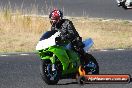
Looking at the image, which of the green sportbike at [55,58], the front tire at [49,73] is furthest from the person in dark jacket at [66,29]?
the front tire at [49,73]

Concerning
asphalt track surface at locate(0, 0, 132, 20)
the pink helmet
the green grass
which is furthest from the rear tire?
asphalt track surface at locate(0, 0, 132, 20)

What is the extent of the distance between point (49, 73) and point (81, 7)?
16217 millimetres

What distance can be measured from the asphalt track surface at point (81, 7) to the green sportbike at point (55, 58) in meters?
13.2

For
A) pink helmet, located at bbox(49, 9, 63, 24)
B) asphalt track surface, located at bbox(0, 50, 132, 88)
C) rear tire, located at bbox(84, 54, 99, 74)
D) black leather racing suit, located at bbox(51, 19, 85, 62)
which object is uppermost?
pink helmet, located at bbox(49, 9, 63, 24)

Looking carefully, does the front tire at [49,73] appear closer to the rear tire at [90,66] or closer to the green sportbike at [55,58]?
the green sportbike at [55,58]

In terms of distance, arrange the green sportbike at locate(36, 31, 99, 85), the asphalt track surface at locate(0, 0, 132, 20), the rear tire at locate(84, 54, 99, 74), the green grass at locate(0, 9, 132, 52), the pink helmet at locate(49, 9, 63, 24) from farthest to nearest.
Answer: the asphalt track surface at locate(0, 0, 132, 20) < the green grass at locate(0, 9, 132, 52) < the rear tire at locate(84, 54, 99, 74) < the pink helmet at locate(49, 9, 63, 24) < the green sportbike at locate(36, 31, 99, 85)

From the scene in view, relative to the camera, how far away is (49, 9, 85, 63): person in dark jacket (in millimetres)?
12211

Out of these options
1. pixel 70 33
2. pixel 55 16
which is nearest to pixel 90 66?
pixel 70 33

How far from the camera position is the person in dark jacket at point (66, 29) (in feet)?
40.1

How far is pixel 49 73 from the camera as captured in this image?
12.1 m

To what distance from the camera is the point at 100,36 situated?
800 inches

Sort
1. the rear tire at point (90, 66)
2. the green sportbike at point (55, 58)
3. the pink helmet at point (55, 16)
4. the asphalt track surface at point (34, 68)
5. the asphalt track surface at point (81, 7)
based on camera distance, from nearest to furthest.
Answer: the green sportbike at point (55, 58)
the asphalt track surface at point (34, 68)
the pink helmet at point (55, 16)
the rear tire at point (90, 66)
the asphalt track surface at point (81, 7)

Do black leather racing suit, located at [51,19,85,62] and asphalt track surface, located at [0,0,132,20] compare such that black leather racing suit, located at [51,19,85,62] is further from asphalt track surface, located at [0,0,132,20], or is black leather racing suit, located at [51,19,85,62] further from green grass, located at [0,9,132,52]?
asphalt track surface, located at [0,0,132,20]

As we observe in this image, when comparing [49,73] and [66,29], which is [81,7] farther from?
[49,73]
